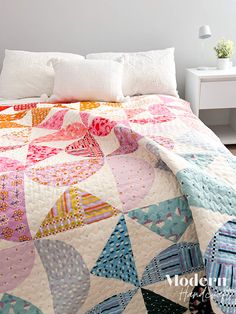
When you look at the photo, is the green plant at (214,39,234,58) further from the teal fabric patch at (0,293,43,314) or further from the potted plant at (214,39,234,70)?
the teal fabric patch at (0,293,43,314)

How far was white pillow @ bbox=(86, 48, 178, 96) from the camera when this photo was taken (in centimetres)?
235

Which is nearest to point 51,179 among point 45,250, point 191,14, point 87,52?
point 45,250

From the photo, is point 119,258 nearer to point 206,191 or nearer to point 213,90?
point 206,191

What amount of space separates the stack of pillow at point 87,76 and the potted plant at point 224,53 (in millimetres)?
404

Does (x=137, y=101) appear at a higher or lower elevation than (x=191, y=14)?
lower

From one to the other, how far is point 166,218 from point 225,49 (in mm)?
2048

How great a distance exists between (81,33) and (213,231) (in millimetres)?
2278

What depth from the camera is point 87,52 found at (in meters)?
2.77

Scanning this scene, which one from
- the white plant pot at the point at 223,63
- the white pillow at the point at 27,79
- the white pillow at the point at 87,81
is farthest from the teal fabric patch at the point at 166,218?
the white plant pot at the point at 223,63

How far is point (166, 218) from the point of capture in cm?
93

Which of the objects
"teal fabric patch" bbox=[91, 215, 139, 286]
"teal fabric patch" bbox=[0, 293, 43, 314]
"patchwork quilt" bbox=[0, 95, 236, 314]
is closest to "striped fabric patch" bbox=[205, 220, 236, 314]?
"patchwork quilt" bbox=[0, 95, 236, 314]

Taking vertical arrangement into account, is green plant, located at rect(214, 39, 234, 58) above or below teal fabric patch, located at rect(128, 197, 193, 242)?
above

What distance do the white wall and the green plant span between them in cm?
20

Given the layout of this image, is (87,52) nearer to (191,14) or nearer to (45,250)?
(191,14)
